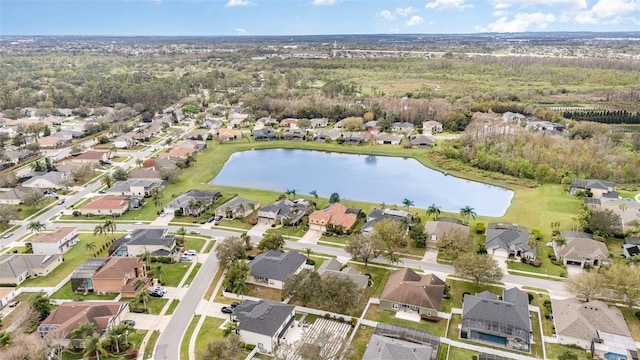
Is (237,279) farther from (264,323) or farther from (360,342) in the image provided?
(360,342)

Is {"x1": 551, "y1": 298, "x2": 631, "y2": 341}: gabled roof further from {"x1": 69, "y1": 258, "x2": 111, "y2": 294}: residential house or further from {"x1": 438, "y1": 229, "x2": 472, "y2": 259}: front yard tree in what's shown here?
{"x1": 69, "y1": 258, "x2": 111, "y2": 294}: residential house

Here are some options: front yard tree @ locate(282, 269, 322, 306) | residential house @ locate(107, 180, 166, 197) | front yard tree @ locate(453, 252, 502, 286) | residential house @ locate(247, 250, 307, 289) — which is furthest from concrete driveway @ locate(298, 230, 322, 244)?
residential house @ locate(107, 180, 166, 197)

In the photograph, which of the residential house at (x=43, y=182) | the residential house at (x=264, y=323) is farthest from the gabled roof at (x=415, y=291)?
the residential house at (x=43, y=182)

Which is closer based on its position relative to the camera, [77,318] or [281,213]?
[77,318]

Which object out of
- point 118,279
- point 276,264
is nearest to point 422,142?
point 276,264

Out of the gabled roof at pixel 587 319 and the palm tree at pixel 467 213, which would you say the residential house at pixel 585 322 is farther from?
the palm tree at pixel 467 213

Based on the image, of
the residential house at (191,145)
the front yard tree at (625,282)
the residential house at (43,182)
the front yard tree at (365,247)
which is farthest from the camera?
the residential house at (191,145)
